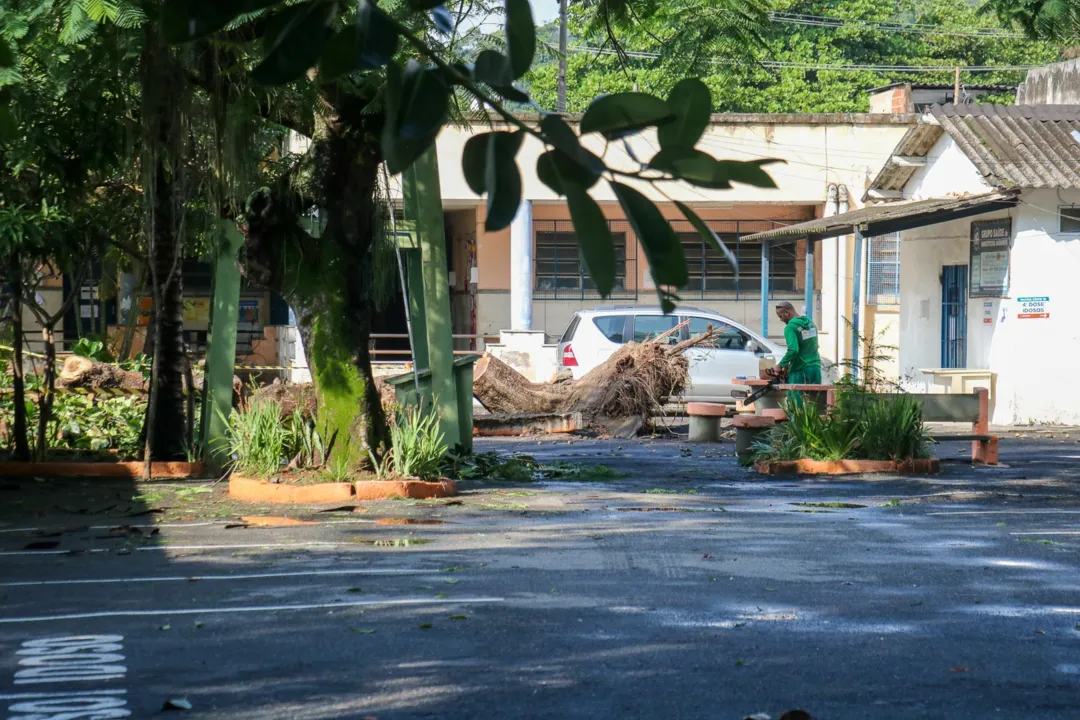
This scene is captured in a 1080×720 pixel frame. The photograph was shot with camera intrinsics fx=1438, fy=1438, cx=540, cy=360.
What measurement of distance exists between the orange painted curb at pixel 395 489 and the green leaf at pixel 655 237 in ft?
28.7

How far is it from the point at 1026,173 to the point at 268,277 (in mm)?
11473

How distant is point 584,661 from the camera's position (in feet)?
18.1

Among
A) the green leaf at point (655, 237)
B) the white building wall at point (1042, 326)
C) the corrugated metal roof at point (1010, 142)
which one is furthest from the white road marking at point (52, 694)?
the white building wall at point (1042, 326)

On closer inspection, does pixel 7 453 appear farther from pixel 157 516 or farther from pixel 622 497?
pixel 622 497

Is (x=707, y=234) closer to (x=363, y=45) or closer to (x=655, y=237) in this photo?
(x=655, y=237)

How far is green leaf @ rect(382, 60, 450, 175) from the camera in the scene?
2.44 m

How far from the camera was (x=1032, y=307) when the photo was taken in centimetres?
1945

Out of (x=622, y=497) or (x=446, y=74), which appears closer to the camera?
(x=446, y=74)

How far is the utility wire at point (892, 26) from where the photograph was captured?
153 feet

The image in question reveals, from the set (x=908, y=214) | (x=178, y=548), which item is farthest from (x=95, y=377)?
(x=908, y=214)

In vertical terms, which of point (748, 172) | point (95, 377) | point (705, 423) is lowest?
point (705, 423)

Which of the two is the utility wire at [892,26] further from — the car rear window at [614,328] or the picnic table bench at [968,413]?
the picnic table bench at [968,413]

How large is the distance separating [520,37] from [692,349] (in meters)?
19.4

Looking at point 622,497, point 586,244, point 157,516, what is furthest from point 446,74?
point 622,497
